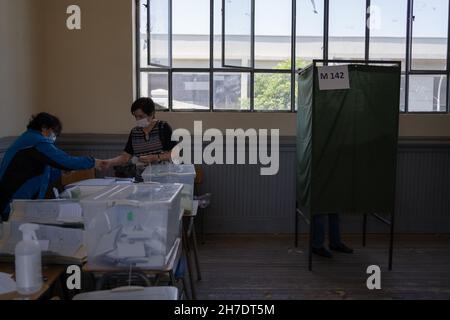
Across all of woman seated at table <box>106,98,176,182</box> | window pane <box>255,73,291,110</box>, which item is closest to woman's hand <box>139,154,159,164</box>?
woman seated at table <box>106,98,176,182</box>

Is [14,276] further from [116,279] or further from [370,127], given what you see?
[370,127]

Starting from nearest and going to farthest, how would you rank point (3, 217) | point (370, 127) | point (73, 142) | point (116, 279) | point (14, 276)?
1. point (14, 276)
2. point (116, 279)
3. point (3, 217)
4. point (370, 127)
5. point (73, 142)

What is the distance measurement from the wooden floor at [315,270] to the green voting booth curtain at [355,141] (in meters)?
0.50

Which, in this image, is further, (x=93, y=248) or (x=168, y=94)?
(x=168, y=94)

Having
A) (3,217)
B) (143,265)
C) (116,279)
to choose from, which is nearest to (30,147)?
(3,217)

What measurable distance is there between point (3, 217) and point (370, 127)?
257 cm

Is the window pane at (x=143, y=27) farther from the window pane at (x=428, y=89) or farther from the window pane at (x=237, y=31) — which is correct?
the window pane at (x=428, y=89)

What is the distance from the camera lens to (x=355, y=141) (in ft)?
11.5

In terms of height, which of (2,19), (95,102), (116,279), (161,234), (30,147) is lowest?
(116,279)

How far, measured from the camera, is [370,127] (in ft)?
11.4

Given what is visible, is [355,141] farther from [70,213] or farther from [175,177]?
[70,213]

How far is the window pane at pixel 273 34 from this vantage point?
15.1 feet

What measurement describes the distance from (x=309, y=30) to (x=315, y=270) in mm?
2418

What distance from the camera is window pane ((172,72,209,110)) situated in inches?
183
